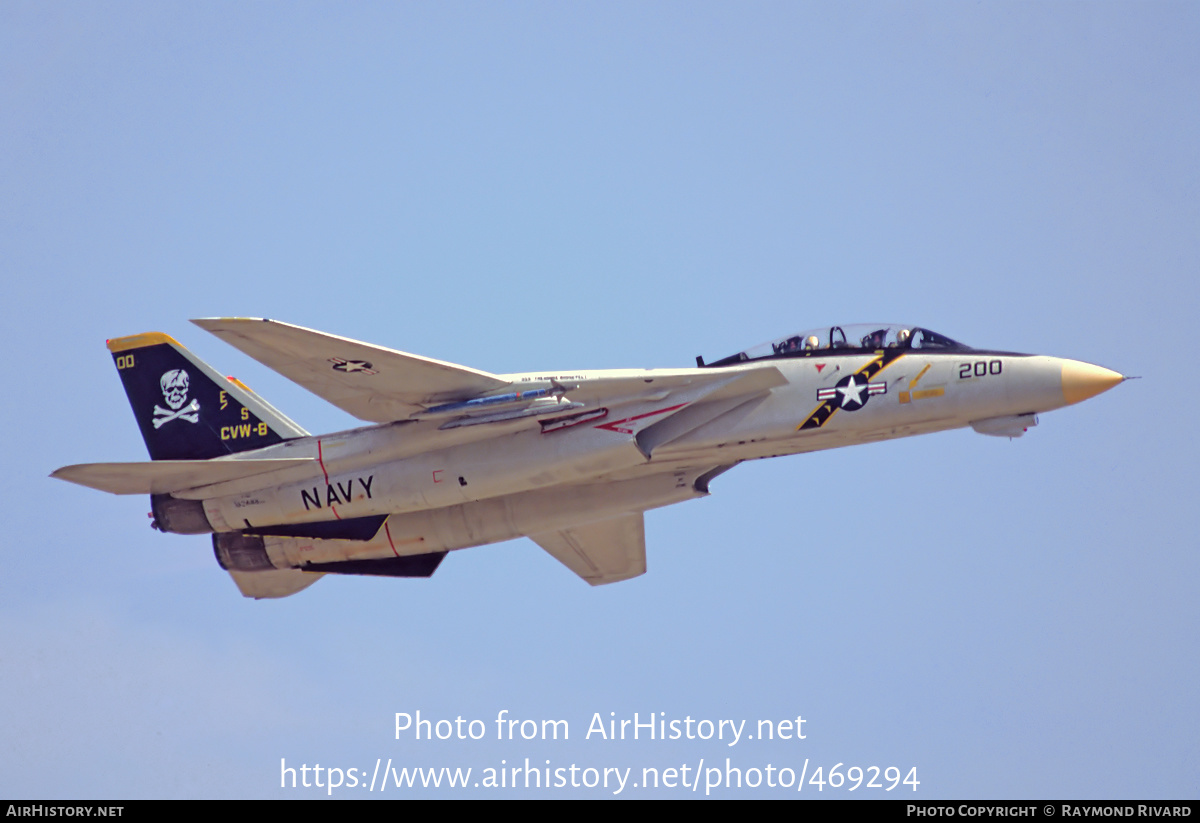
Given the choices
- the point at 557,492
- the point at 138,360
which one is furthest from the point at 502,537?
the point at 138,360

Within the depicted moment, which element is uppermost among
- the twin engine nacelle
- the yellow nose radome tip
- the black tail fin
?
the black tail fin

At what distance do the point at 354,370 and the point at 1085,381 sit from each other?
9543 mm

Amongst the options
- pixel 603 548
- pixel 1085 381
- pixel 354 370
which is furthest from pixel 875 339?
pixel 354 370

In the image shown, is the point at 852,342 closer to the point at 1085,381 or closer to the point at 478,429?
the point at 1085,381

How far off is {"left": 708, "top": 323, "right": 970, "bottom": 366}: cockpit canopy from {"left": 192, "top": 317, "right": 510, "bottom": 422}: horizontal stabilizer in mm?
3628

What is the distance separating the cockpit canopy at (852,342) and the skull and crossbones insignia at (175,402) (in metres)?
8.34

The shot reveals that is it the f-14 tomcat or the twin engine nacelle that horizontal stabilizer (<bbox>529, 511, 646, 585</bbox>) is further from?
the twin engine nacelle

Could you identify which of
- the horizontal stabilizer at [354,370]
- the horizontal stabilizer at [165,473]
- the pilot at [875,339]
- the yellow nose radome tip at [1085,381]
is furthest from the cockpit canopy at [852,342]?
the horizontal stabilizer at [165,473]

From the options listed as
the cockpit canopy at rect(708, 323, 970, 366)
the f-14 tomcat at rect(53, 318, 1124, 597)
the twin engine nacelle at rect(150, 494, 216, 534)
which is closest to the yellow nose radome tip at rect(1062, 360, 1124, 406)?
the f-14 tomcat at rect(53, 318, 1124, 597)

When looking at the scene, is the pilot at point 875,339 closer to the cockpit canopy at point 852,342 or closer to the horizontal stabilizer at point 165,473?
the cockpit canopy at point 852,342

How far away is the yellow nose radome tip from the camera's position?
757 inches

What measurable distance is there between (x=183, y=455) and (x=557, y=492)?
18.8 feet
